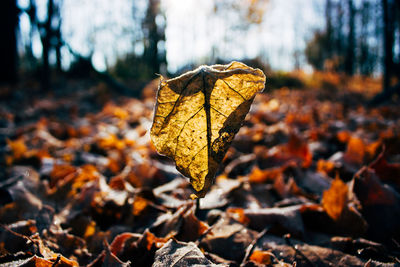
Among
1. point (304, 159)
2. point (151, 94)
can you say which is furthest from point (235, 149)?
point (151, 94)

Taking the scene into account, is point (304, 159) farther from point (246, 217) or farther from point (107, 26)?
point (107, 26)

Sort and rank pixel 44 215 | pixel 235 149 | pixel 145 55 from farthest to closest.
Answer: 1. pixel 145 55
2. pixel 235 149
3. pixel 44 215

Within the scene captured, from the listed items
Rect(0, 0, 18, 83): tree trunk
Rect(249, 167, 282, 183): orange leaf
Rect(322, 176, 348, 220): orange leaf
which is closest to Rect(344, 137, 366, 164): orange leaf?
Rect(249, 167, 282, 183): orange leaf

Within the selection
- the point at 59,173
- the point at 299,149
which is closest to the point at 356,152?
the point at 299,149

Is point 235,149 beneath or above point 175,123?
beneath

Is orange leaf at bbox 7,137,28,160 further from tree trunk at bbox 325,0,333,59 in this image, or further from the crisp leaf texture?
tree trunk at bbox 325,0,333,59

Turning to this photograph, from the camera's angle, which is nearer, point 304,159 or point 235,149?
point 304,159
